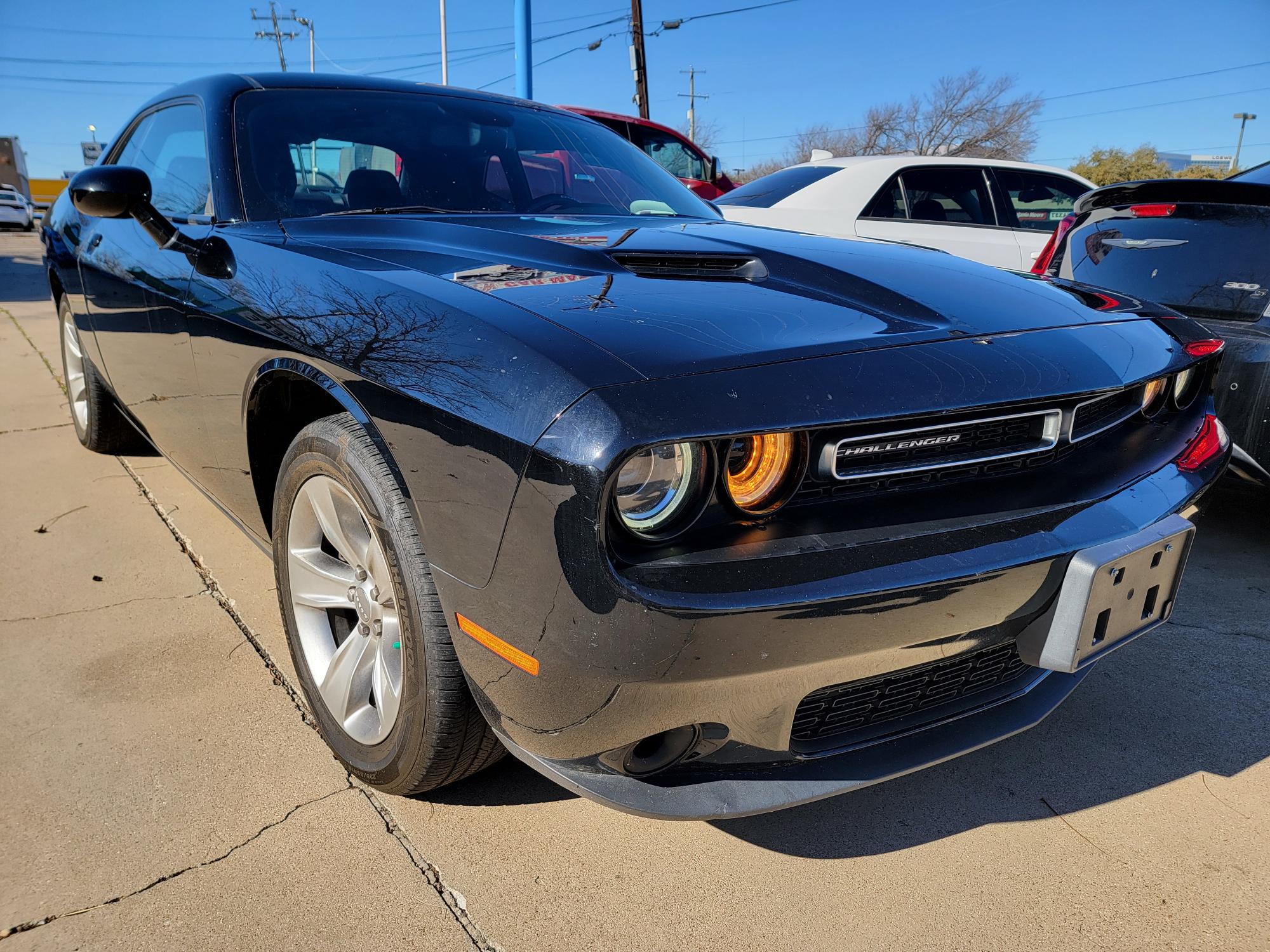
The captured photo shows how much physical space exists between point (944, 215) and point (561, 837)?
204 inches

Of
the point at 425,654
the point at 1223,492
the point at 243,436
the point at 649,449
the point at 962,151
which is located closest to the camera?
the point at 649,449

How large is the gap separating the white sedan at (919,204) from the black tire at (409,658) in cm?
441

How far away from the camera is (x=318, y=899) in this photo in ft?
4.93

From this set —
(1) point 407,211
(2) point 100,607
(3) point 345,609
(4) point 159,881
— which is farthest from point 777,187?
(4) point 159,881

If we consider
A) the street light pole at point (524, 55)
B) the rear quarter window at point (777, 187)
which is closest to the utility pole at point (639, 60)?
the street light pole at point (524, 55)

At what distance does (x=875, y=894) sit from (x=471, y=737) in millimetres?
764

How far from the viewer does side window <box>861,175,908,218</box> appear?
554cm

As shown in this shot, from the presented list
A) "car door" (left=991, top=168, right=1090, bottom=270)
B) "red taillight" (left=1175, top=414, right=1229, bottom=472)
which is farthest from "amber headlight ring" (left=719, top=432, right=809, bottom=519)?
"car door" (left=991, top=168, right=1090, bottom=270)

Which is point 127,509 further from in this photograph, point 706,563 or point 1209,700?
point 1209,700

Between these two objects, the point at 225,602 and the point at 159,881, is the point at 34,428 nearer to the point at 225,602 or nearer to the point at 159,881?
the point at 225,602

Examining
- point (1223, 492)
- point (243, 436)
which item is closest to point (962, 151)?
point (1223, 492)

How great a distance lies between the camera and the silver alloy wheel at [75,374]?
12.6ft

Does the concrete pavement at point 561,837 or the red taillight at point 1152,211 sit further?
the red taillight at point 1152,211

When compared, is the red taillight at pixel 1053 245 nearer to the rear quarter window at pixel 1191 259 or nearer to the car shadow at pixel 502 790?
the rear quarter window at pixel 1191 259
